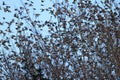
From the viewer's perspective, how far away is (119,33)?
15406 millimetres

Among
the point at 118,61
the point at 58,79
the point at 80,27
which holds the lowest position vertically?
the point at 58,79

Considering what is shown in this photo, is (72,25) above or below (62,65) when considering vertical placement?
above

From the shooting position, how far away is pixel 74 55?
1595cm

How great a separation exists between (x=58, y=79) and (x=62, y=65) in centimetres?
63

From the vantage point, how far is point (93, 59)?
15680 millimetres

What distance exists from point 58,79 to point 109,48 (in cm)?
263

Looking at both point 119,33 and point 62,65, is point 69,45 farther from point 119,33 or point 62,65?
point 119,33

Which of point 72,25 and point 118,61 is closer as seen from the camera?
point 118,61

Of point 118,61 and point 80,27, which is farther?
point 80,27

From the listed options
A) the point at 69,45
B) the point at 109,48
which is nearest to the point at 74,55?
the point at 69,45

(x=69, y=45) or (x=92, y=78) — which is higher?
(x=69, y=45)

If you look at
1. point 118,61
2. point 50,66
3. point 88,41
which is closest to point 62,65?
point 50,66

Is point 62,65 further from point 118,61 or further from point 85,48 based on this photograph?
point 118,61

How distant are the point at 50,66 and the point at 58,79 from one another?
0.68 metres
